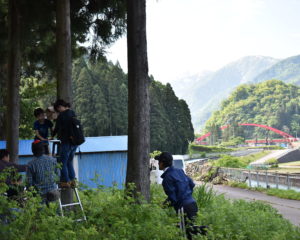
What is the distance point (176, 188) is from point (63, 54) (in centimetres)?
394

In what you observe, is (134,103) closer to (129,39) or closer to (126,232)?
(129,39)

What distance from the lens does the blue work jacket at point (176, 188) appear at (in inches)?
230

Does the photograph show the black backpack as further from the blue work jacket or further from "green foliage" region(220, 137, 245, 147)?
"green foliage" region(220, 137, 245, 147)

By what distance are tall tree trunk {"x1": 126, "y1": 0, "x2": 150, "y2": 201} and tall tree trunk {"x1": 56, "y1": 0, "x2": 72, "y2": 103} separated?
1.13 m

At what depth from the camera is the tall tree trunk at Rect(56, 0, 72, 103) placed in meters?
8.18

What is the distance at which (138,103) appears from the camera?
26.1ft

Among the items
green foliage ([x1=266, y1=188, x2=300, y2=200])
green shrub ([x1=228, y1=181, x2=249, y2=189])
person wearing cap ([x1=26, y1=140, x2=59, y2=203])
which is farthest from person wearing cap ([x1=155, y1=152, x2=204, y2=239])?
green shrub ([x1=228, y1=181, x2=249, y2=189])

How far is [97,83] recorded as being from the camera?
6944cm

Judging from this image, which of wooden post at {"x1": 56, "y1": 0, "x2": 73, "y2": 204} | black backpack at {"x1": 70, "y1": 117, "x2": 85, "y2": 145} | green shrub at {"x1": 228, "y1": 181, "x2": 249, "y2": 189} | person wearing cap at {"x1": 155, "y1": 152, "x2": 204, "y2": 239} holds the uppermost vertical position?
wooden post at {"x1": 56, "y1": 0, "x2": 73, "y2": 204}

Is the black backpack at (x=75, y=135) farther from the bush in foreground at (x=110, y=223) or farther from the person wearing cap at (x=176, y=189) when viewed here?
the person wearing cap at (x=176, y=189)

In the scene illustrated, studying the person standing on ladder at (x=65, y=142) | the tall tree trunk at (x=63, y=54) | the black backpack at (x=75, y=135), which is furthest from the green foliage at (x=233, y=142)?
the black backpack at (x=75, y=135)

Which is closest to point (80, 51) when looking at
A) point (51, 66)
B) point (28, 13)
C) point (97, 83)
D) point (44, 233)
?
point (51, 66)

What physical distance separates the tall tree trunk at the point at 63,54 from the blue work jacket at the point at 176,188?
2.92m

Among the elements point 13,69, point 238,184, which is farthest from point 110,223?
point 238,184
